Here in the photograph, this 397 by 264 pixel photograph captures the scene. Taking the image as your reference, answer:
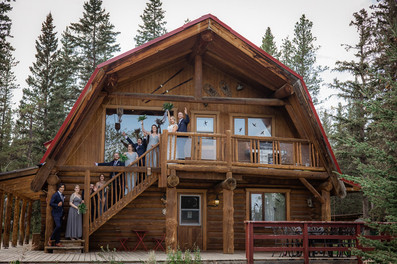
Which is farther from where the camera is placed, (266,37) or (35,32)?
(35,32)

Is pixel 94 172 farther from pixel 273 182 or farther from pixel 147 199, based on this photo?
pixel 273 182

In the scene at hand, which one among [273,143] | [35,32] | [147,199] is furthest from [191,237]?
[35,32]

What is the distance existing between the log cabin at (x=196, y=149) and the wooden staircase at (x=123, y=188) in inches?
1.4

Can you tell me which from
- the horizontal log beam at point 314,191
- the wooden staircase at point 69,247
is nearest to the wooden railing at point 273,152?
the horizontal log beam at point 314,191

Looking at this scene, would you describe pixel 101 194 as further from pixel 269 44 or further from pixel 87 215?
pixel 269 44

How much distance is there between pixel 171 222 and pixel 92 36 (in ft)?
100

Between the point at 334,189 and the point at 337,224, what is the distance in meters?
3.70

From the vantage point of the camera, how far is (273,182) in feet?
54.8

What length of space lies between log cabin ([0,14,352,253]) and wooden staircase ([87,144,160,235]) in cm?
4

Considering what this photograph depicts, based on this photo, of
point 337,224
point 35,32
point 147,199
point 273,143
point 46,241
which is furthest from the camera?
point 35,32

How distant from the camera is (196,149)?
48.0 ft

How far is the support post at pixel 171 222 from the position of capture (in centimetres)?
1365

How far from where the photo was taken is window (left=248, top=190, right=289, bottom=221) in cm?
1755

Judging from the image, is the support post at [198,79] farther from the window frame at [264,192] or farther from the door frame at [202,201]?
the window frame at [264,192]
